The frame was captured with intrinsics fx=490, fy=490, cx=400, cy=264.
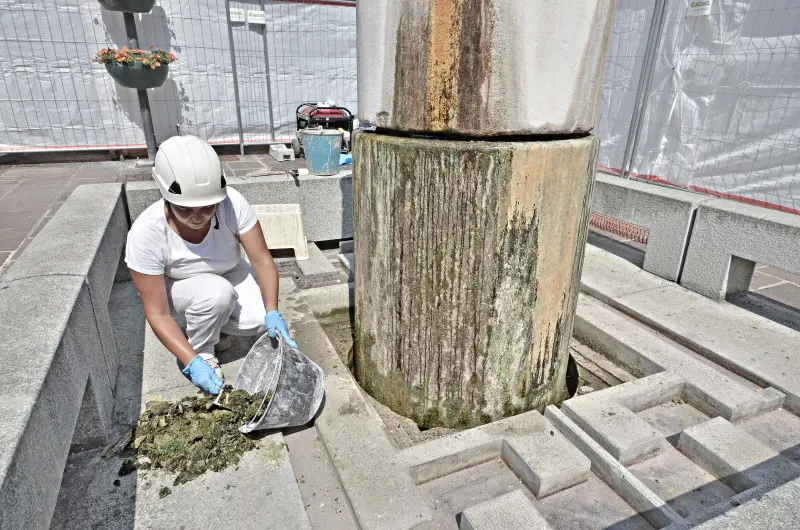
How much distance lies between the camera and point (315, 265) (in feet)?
14.0

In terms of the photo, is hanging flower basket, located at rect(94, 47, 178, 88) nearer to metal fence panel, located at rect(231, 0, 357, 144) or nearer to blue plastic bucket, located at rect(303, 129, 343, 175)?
metal fence panel, located at rect(231, 0, 357, 144)

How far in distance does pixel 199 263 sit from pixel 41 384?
1.32 meters

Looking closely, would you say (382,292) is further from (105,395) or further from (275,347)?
(105,395)

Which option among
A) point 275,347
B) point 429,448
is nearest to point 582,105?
point 429,448

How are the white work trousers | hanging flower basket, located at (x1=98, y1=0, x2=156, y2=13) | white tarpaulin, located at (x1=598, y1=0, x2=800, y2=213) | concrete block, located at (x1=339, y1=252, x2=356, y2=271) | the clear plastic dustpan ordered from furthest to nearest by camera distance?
hanging flower basket, located at (x1=98, y1=0, x2=156, y2=13), white tarpaulin, located at (x1=598, y1=0, x2=800, y2=213), concrete block, located at (x1=339, y1=252, x2=356, y2=271), the white work trousers, the clear plastic dustpan

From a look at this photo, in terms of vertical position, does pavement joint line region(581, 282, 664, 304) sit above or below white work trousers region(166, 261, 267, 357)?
below

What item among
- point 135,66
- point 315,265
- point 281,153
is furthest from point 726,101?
point 135,66

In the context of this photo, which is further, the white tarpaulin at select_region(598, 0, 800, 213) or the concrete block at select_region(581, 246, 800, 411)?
the white tarpaulin at select_region(598, 0, 800, 213)

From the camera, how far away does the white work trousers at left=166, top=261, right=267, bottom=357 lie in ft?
8.85

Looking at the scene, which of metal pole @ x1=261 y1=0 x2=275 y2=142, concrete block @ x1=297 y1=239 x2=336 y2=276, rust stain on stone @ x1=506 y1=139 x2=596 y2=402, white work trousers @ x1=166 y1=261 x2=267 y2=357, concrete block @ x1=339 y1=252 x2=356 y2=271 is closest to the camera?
rust stain on stone @ x1=506 y1=139 x2=596 y2=402

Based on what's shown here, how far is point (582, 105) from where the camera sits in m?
2.13

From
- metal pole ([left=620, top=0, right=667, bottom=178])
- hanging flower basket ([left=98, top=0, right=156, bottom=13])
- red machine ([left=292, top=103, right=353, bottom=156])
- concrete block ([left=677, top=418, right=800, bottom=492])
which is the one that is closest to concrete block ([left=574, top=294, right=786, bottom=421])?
concrete block ([left=677, top=418, right=800, bottom=492])

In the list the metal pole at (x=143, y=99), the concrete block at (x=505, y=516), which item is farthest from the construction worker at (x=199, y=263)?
the metal pole at (x=143, y=99)

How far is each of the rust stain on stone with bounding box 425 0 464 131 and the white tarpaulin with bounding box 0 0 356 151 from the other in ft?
28.3
